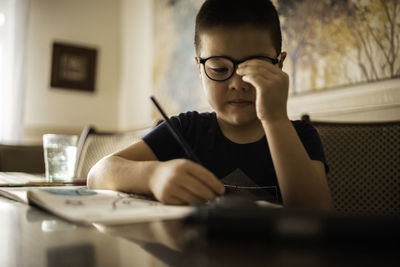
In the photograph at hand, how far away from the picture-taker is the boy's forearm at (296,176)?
2.12 feet

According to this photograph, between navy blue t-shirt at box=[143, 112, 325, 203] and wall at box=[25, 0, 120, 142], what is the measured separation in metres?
2.57

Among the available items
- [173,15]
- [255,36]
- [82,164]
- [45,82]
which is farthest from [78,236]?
[45,82]

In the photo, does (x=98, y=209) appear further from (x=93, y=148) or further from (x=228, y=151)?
(x=93, y=148)

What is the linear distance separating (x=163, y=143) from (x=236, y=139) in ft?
0.66

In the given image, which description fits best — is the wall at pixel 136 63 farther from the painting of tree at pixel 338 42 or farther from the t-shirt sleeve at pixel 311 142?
the t-shirt sleeve at pixel 311 142

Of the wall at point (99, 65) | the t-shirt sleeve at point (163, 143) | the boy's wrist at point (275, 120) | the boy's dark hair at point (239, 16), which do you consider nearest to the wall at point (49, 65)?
the wall at point (99, 65)

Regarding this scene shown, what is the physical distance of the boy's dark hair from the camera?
0.81 meters

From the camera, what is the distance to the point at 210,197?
1.44 feet

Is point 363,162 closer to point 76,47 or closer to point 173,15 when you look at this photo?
point 173,15

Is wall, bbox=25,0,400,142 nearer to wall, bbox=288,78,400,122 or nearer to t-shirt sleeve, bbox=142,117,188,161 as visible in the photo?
wall, bbox=288,78,400,122

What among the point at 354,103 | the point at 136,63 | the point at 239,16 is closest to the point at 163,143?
the point at 239,16

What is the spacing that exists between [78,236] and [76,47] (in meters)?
3.33

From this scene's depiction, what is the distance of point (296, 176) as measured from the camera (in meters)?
0.65

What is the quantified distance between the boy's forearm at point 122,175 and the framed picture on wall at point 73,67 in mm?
2799
